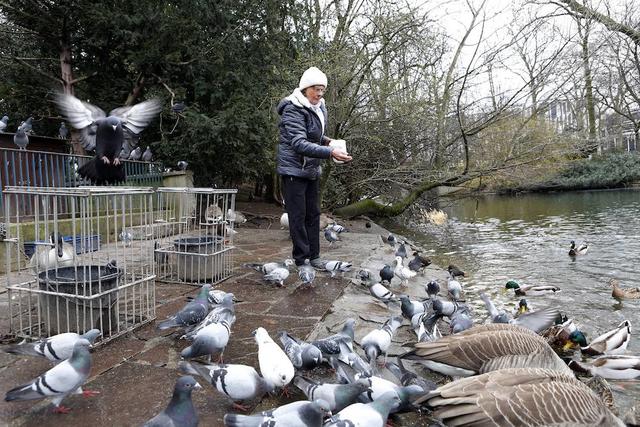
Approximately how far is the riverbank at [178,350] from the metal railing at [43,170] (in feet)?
14.4

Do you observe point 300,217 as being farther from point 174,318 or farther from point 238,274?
point 174,318

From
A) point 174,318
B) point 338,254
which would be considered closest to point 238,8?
point 338,254

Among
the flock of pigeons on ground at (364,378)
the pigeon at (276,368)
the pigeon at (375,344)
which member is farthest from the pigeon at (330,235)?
the pigeon at (276,368)

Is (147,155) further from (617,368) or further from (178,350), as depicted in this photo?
(617,368)

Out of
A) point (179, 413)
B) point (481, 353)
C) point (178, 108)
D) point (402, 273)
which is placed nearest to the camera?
point (179, 413)

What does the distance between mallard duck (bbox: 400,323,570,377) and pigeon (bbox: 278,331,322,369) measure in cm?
68

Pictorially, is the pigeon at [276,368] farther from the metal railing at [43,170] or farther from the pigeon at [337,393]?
the metal railing at [43,170]

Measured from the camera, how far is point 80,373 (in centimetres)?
242

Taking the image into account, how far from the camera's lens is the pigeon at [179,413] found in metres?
2.07

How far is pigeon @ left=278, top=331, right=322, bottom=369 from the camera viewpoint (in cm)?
294

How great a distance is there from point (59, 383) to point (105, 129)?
3.96 meters

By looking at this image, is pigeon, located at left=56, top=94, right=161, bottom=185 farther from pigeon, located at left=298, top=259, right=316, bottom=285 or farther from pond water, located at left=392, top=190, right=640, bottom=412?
pond water, located at left=392, top=190, right=640, bottom=412

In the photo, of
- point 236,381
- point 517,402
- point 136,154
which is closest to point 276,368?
point 236,381

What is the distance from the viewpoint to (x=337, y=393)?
2.49m
